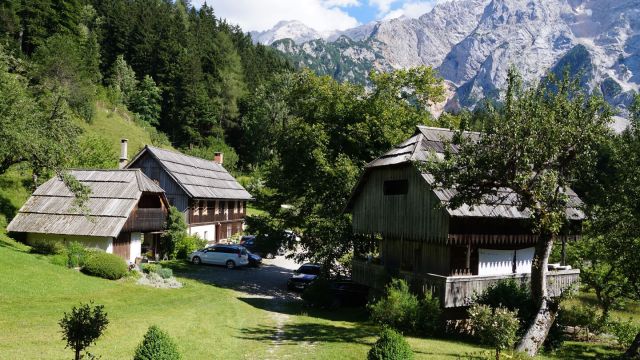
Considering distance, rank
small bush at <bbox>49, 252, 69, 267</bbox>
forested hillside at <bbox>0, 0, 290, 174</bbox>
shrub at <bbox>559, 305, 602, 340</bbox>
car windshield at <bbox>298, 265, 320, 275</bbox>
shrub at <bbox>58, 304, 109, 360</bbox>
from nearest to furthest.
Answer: shrub at <bbox>58, 304, 109, 360</bbox>, shrub at <bbox>559, 305, 602, 340</bbox>, small bush at <bbox>49, 252, 69, 267</bbox>, car windshield at <bbox>298, 265, 320, 275</bbox>, forested hillside at <bbox>0, 0, 290, 174</bbox>

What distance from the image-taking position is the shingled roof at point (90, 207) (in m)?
33.5

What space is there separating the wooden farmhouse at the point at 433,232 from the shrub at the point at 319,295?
221 cm

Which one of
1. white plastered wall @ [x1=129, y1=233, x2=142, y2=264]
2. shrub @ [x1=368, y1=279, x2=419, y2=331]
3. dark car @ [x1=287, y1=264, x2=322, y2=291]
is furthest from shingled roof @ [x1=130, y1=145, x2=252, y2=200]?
shrub @ [x1=368, y1=279, x2=419, y2=331]

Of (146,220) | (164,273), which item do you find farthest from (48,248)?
(164,273)

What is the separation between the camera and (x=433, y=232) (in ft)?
73.5

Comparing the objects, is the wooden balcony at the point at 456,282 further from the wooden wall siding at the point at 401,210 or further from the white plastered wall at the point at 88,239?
the white plastered wall at the point at 88,239

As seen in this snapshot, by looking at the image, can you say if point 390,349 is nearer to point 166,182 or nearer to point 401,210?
point 401,210

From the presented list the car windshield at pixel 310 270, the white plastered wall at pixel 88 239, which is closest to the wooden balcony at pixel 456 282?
the car windshield at pixel 310 270

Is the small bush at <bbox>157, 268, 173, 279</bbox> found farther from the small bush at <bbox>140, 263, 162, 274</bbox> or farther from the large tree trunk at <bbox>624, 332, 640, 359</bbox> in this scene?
the large tree trunk at <bbox>624, 332, 640, 359</bbox>

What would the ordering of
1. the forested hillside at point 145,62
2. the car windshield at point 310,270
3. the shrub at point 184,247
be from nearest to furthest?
the car windshield at point 310,270 < the shrub at point 184,247 < the forested hillside at point 145,62

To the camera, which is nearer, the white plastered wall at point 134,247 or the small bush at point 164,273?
the small bush at point 164,273

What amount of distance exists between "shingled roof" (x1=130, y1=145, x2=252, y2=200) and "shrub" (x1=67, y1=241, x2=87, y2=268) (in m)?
16.3

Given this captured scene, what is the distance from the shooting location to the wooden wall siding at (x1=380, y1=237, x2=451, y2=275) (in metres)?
23.8

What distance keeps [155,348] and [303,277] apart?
24253mm
